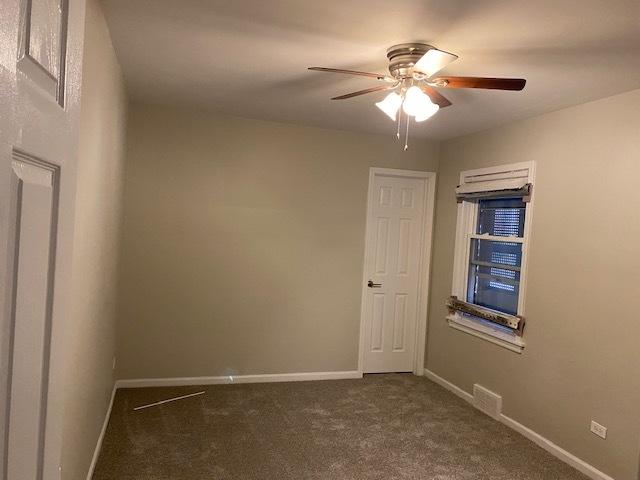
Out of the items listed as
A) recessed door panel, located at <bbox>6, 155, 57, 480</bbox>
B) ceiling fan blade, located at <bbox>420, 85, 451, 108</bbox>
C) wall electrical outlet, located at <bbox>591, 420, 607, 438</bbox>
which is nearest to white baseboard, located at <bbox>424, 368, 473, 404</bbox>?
wall electrical outlet, located at <bbox>591, 420, 607, 438</bbox>

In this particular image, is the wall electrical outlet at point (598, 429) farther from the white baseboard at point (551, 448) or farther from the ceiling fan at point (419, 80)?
the ceiling fan at point (419, 80)

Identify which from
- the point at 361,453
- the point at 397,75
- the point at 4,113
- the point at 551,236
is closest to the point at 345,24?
the point at 397,75

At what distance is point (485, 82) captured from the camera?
88.6 inches

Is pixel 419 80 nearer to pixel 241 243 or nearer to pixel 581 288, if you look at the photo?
pixel 581 288

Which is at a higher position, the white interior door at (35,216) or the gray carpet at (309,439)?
the white interior door at (35,216)

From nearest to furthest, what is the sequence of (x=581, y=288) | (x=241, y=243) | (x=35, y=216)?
(x=35, y=216) < (x=581, y=288) < (x=241, y=243)

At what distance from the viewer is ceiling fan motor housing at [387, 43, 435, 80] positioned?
239 centimetres

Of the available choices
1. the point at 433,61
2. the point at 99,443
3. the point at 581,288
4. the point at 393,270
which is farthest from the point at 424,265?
the point at 99,443

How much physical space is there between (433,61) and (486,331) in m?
2.64

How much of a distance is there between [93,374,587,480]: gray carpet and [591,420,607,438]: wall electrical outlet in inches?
12.2

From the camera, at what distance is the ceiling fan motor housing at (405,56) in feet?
7.84

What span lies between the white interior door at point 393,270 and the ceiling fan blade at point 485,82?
95.6 inches

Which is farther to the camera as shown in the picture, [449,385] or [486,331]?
[449,385]

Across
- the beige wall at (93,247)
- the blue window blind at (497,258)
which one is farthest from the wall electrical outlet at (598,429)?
the beige wall at (93,247)
